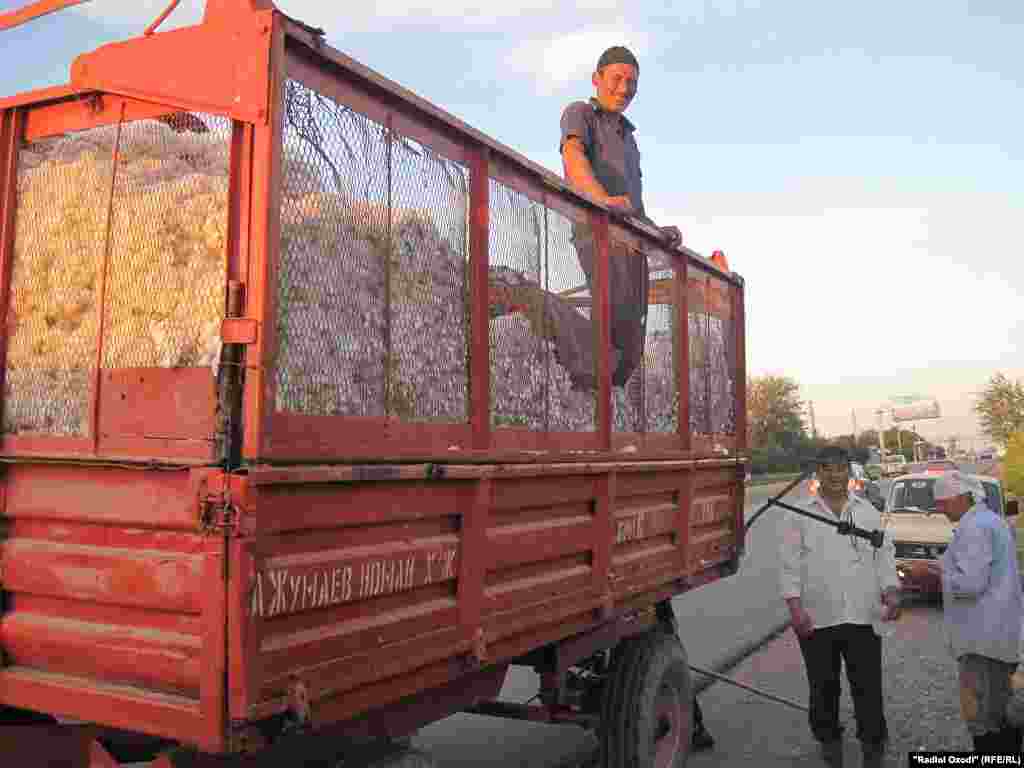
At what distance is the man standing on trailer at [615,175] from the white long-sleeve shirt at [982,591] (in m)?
2.02

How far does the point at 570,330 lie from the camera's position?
3863 millimetres

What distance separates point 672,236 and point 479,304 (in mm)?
1975

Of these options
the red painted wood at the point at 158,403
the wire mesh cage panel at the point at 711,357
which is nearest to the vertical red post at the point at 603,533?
the wire mesh cage panel at the point at 711,357

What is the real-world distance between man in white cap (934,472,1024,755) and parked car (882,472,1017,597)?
641 centimetres

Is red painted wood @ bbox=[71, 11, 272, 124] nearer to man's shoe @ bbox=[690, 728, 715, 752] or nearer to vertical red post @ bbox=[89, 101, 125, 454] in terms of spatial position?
vertical red post @ bbox=[89, 101, 125, 454]

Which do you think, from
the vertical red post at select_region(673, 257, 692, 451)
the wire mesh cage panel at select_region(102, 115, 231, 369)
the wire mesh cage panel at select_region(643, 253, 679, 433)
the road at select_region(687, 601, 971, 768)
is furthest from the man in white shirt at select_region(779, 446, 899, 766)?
the wire mesh cage panel at select_region(102, 115, 231, 369)

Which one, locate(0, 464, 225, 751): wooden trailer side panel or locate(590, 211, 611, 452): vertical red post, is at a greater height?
locate(590, 211, 611, 452): vertical red post

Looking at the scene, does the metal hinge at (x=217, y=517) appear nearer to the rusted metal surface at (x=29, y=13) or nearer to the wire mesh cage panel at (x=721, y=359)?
the rusted metal surface at (x=29, y=13)

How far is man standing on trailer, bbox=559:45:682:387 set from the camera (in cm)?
→ 419

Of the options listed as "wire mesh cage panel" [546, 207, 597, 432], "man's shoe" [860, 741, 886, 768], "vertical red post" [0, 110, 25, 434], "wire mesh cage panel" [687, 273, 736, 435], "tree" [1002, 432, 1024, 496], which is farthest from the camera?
"tree" [1002, 432, 1024, 496]

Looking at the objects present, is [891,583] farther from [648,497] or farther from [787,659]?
[787,659]

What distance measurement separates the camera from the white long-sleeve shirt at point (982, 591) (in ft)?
15.1

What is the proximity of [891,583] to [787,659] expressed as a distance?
11.4 feet

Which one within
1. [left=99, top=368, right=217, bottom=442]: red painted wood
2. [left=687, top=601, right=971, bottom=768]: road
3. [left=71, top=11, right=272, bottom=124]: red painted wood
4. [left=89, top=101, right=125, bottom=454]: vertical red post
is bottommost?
[left=687, top=601, right=971, bottom=768]: road
